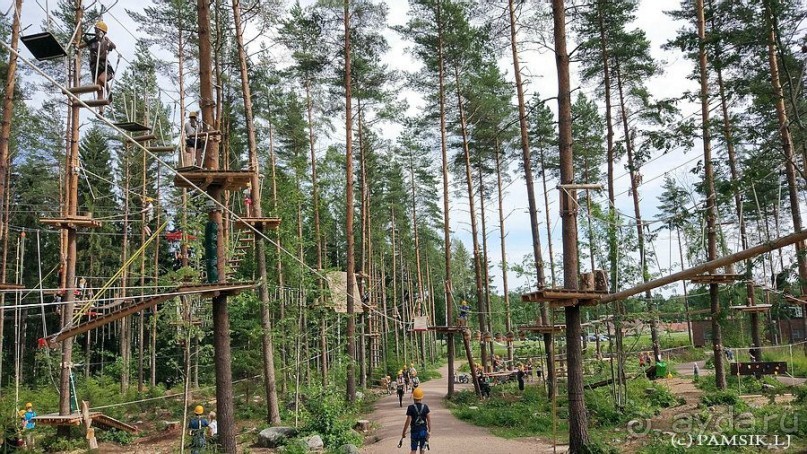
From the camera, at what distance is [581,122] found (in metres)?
26.0

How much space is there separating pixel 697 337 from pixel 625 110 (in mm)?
33761

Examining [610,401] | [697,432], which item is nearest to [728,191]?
[697,432]

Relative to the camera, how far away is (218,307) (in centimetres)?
999

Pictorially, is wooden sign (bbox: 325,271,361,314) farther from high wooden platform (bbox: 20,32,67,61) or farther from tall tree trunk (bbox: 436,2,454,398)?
high wooden platform (bbox: 20,32,67,61)

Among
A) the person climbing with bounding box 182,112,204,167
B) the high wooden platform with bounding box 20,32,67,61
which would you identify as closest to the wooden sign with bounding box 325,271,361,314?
the person climbing with bounding box 182,112,204,167

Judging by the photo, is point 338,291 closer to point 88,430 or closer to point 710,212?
point 88,430

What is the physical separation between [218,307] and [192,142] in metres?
2.99

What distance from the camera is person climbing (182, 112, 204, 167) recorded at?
966cm

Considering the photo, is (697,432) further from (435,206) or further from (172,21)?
(435,206)

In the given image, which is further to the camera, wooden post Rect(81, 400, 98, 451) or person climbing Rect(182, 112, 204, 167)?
wooden post Rect(81, 400, 98, 451)

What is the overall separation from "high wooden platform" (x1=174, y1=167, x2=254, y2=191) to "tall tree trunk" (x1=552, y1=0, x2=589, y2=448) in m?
5.89

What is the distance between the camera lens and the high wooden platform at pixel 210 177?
30.9 ft

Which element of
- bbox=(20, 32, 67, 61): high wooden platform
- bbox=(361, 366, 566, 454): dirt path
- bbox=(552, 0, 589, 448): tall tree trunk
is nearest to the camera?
bbox=(20, 32, 67, 61): high wooden platform

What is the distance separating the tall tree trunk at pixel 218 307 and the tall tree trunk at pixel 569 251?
19.8 ft
